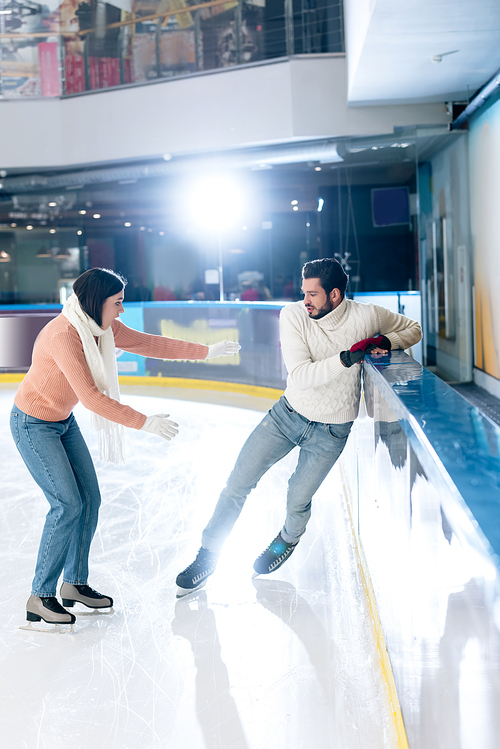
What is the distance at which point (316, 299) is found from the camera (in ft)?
7.36

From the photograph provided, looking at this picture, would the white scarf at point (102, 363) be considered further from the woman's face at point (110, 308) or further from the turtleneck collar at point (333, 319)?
the turtleneck collar at point (333, 319)

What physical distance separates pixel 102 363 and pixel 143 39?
27.0ft

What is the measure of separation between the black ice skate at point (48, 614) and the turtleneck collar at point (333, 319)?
131 cm

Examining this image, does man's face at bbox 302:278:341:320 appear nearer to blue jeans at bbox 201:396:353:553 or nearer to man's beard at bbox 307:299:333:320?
man's beard at bbox 307:299:333:320

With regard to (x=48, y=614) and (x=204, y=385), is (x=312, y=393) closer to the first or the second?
(x=48, y=614)

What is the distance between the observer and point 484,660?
0.82 meters

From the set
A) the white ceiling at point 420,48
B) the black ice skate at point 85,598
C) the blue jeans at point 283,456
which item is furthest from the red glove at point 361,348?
the white ceiling at point 420,48

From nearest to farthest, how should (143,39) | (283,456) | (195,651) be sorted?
(195,651) → (283,456) → (143,39)

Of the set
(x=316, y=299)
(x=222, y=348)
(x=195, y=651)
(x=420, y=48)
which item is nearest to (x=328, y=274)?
(x=316, y=299)

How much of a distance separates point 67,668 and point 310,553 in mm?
1219

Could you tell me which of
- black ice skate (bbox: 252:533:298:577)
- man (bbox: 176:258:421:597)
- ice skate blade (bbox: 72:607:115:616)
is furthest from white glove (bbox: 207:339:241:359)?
ice skate blade (bbox: 72:607:115:616)

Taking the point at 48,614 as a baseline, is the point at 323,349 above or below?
above

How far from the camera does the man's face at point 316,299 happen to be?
7.32ft

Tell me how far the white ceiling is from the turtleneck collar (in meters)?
2.87
